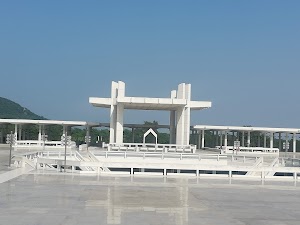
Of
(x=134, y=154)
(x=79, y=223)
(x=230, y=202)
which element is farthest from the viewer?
(x=134, y=154)

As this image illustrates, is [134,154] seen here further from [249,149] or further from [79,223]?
[249,149]

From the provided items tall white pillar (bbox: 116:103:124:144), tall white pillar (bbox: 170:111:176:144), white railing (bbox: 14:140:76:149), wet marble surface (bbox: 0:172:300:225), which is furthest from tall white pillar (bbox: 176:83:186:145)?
wet marble surface (bbox: 0:172:300:225)

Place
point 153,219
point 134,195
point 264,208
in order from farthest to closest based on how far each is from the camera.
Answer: point 134,195 < point 264,208 < point 153,219

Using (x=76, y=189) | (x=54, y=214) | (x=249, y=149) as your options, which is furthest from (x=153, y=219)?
(x=249, y=149)

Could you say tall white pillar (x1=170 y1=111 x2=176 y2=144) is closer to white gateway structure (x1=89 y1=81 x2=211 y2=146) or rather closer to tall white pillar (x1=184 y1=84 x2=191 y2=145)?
white gateway structure (x1=89 y1=81 x2=211 y2=146)

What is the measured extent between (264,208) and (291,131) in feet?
179

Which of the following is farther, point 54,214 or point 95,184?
point 95,184

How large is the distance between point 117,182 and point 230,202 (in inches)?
235

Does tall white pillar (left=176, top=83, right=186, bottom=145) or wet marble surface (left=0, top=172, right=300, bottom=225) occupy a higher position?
tall white pillar (left=176, top=83, right=186, bottom=145)

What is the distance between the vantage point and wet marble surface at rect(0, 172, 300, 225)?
31.1ft

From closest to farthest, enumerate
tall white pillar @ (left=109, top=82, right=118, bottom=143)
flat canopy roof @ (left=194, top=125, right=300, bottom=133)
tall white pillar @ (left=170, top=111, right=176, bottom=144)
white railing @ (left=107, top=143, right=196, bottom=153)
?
white railing @ (left=107, top=143, right=196, bottom=153) → tall white pillar @ (left=109, top=82, right=118, bottom=143) → tall white pillar @ (left=170, top=111, right=176, bottom=144) → flat canopy roof @ (left=194, top=125, right=300, bottom=133)

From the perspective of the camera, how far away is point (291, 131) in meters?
63.2

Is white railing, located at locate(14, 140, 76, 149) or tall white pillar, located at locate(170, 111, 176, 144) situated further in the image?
tall white pillar, located at locate(170, 111, 176, 144)

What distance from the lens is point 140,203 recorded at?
1177 cm
